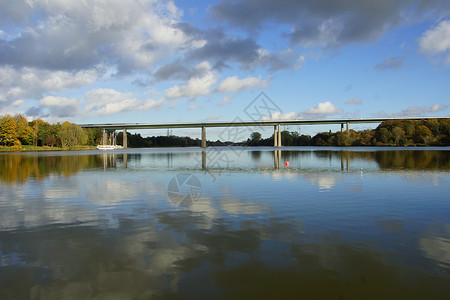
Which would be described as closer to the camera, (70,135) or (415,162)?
(415,162)

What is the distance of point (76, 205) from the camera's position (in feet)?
51.5

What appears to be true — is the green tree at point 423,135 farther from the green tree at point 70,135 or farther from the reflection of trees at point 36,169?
the green tree at point 70,135

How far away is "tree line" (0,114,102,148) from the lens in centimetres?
13000

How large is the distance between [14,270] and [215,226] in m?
6.28

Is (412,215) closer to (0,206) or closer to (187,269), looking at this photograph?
(187,269)

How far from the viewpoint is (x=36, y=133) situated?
513 feet

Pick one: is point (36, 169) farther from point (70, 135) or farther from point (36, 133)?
point (36, 133)

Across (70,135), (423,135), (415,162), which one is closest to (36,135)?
(70,135)

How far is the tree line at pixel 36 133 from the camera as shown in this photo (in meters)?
130

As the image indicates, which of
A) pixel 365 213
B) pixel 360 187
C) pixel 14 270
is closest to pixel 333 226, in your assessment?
pixel 365 213

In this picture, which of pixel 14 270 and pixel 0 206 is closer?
pixel 14 270

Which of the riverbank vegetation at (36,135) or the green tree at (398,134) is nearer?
the riverbank vegetation at (36,135)

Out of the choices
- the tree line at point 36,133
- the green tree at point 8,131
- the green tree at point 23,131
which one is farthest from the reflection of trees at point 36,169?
the green tree at point 23,131

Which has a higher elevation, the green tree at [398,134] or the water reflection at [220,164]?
the green tree at [398,134]
